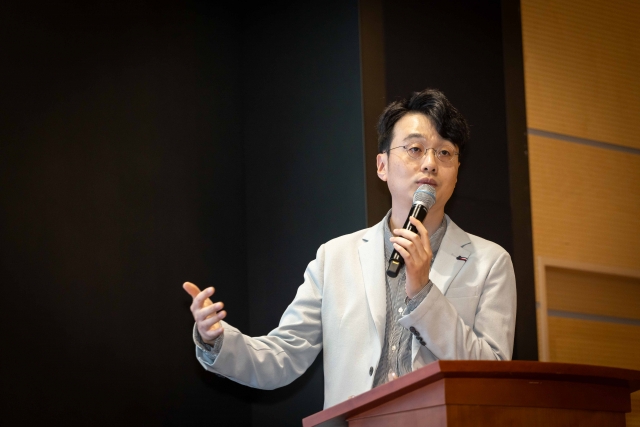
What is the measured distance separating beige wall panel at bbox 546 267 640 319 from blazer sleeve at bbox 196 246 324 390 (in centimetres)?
131

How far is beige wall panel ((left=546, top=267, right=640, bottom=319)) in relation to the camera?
11.4ft

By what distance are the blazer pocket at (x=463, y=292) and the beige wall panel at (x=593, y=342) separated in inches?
47.4

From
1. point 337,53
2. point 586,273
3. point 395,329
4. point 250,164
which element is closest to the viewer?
point 395,329

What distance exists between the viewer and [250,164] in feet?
→ 10.9

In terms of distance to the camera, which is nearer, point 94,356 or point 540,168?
point 94,356

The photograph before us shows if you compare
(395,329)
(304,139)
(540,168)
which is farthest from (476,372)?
(540,168)

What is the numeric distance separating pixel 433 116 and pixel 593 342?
155 centimetres

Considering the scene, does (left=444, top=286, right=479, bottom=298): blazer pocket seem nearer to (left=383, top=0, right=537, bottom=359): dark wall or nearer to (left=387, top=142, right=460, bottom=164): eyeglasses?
(left=387, top=142, right=460, bottom=164): eyeglasses

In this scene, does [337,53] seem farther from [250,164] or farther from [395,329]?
[395,329]

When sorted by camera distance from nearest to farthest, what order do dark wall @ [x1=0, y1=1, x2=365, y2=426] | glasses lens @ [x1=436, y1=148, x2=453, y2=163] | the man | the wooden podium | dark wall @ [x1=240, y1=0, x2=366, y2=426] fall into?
the wooden podium < the man < glasses lens @ [x1=436, y1=148, x2=453, y2=163] < dark wall @ [x1=0, y1=1, x2=365, y2=426] < dark wall @ [x1=240, y1=0, x2=366, y2=426]

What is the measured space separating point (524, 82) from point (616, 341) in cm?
121

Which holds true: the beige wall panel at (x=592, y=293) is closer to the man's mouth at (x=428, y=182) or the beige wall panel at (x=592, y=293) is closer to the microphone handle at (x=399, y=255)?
the man's mouth at (x=428, y=182)

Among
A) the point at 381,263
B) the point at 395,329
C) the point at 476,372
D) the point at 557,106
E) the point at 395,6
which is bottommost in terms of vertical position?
the point at 476,372

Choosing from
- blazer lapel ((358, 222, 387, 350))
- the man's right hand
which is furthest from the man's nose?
the man's right hand
